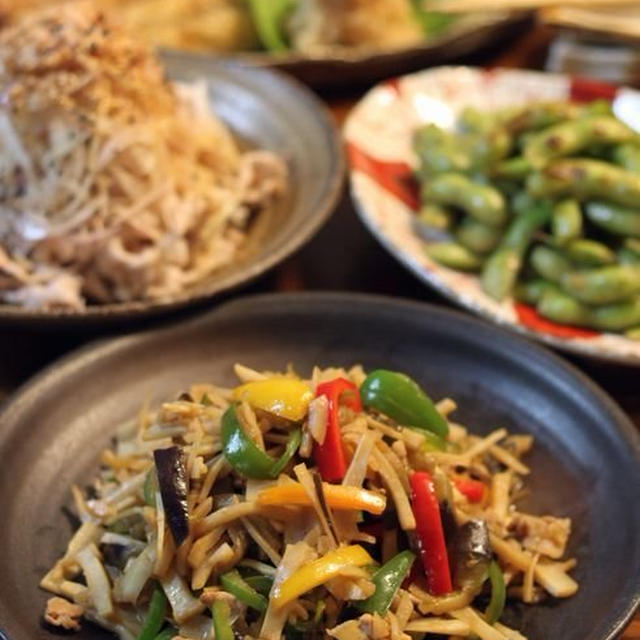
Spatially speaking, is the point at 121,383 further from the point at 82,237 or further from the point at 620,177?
the point at 620,177

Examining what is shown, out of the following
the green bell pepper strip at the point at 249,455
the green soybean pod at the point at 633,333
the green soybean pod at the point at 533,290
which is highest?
the green bell pepper strip at the point at 249,455

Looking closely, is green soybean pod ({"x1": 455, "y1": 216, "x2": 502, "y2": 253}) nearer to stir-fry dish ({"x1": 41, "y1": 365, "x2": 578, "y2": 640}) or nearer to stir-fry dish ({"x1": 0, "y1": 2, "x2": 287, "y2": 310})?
stir-fry dish ({"x1": 0, "y1": 2, "x2": 287, "y2": 310})

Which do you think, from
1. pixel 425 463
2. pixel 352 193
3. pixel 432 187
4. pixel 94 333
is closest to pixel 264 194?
pixel 352 193

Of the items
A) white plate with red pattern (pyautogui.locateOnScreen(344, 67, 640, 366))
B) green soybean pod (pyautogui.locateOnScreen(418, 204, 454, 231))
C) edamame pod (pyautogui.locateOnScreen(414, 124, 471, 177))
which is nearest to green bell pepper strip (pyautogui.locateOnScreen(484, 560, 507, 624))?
white plate with red pattern (pyautogui.locateOnScreen(344, 67, 640, 366))

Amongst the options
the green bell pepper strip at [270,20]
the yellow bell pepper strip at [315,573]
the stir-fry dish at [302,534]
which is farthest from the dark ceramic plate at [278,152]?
the yellow bell pepper strip at [315,573]

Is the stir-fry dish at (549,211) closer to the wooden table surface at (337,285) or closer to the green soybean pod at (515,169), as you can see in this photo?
the green soybean pod at (515,169)

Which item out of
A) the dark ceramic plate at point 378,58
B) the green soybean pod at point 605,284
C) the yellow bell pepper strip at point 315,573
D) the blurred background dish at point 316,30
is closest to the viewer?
the yellow bell pepper strip at point 315,573

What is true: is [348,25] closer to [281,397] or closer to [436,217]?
[436,217]

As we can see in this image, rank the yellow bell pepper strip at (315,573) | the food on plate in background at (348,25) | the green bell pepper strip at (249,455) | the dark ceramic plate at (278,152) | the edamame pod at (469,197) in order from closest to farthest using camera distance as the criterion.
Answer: the yellow bell pepper strip at (315,573)
the green bell pepper strip at (249,455)
the dark ceramic plate at (278,152)
the edamame pod at (469,197)
the food on plate in background at (348,25)
